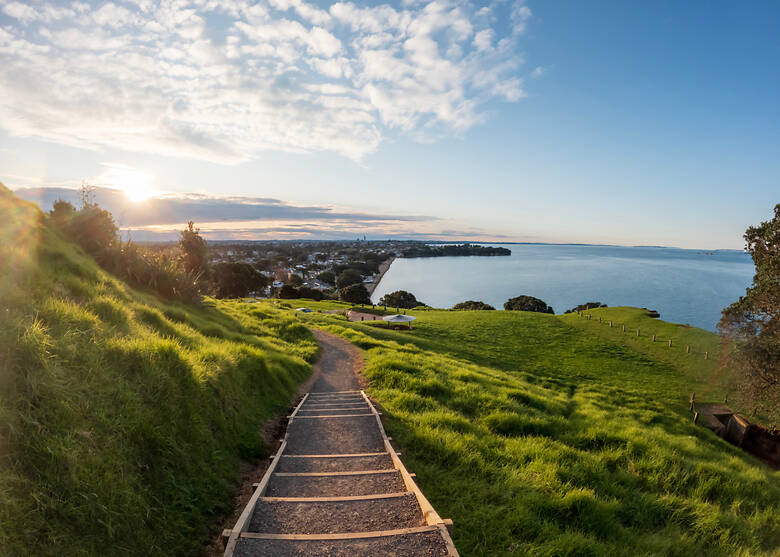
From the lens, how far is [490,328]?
37.7 m

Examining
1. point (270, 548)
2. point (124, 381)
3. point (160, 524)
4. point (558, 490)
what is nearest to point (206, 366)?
point (124, 381)

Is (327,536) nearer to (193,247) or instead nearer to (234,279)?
(193,247)

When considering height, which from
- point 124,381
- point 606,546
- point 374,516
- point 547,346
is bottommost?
point 547,346

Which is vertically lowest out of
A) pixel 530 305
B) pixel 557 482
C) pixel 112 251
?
pixel 530 305

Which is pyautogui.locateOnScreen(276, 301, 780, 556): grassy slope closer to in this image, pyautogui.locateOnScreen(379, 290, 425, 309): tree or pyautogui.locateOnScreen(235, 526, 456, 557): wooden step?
pyautogui.locateOnScreen(235, 526, 456, 557): wooden step

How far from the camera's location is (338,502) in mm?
4676

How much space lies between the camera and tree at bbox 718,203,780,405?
53.8ft

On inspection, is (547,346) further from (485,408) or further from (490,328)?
(485,408)

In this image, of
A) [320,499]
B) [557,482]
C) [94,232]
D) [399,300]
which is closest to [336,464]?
[320,499]

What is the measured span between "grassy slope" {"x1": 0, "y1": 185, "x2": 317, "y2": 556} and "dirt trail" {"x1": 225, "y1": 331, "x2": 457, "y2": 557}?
2.75ft

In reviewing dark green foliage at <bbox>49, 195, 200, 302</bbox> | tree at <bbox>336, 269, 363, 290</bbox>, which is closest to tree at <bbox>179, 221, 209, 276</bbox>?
dark green foliage at <bbox>49, 195, 200, 302</bbox>

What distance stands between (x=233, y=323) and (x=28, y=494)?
14486 millimetres

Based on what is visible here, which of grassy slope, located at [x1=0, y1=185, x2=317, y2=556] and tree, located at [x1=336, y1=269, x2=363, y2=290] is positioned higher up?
grassy slope, located at [x1=0, y1=185, x2=317, y2=556]

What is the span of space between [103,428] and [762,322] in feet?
A: 85.4
